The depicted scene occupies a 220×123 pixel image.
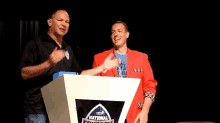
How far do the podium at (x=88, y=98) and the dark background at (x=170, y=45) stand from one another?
7.08 ft

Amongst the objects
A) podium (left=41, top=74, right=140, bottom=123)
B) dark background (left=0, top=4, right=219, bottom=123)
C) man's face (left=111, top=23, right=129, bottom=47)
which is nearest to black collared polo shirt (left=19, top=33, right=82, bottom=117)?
podium (left=41, top=74, right=140, bottom=123)

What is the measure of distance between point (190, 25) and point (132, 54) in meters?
1.44

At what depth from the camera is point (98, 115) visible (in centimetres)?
107

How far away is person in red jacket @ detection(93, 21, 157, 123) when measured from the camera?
214 cm

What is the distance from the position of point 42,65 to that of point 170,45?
2.47 m

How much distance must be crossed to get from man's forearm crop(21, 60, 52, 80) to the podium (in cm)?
24

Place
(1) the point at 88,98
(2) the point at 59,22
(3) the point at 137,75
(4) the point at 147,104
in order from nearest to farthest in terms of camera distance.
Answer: (1) the point at 88,98 < (2) the point at 59,22 < (4) the point at 147,104 < (3) the point at 137,75

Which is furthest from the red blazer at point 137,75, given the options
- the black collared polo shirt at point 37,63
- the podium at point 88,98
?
the podium at point 88,98

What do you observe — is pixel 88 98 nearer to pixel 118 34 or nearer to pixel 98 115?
pixel 98 115

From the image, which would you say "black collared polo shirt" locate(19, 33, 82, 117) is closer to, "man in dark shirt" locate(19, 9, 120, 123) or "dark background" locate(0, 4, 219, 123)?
"man in dark shirt" locate(19, 9, 120, 123)

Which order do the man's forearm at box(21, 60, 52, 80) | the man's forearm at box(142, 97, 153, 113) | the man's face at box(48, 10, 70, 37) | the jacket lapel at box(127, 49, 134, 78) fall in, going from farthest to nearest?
the jacket lapel at box(127, 49, 134, 78), the man's forearm at box(142, 97, 153, 113), the man's face at box(48, 10, 70, 37), the man's forearm at box(21, 60, 52, 80)

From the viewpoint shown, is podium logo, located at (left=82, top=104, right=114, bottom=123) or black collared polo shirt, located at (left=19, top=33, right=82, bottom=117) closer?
podium logo, located at (left=82, top=104, right=114, bottom=123)

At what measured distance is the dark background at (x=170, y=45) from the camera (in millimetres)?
3314

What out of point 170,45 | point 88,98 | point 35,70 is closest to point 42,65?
point 35,70
